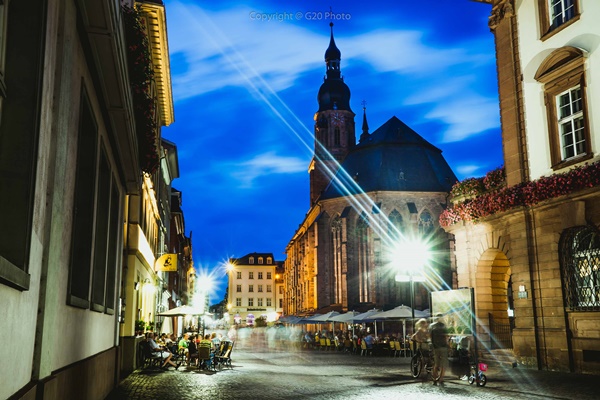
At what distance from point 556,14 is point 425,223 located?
5076cm

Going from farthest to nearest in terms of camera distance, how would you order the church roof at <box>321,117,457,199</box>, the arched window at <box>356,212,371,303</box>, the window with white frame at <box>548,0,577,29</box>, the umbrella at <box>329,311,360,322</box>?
1. the church roof at <box>321,117,457,199</box>
2. the arched window at <box>356,212,371,303</box>
3. the umbrella at <box>329,311,360,322</box>
4. the window with white frame at <box>548,0,577,29</box>

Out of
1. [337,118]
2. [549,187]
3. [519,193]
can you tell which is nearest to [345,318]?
[519,193]

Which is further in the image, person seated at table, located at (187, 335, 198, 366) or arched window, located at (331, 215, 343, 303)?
arched window, located at (331, 215, 343, 303)

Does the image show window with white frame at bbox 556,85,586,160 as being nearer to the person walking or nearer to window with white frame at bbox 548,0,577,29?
window with white frame at bbox 548,0,577,29

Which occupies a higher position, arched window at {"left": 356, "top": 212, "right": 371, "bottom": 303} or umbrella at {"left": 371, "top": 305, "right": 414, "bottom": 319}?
arched window at {"left": 356, "top": 212, "right": 371, "bottom": 303}

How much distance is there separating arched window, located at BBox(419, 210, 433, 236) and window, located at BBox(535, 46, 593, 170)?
49.8 metres

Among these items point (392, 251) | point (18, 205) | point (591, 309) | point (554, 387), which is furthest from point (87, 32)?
point (392, 251)

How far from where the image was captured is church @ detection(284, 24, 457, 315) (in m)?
69.3

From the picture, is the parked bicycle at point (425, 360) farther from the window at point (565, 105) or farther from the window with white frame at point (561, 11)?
the window with white frame at point (561, 11)

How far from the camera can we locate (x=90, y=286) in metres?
9.55

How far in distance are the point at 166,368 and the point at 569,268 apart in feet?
45.4

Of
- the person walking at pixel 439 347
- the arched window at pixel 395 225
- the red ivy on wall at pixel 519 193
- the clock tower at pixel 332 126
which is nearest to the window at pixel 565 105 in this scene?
the red ivy on wall at pixel 519 193

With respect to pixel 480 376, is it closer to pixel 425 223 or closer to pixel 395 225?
pixel 395 225

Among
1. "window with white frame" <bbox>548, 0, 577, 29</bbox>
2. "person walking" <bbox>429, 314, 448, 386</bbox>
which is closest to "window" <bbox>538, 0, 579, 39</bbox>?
"window with white frame" <bbox>548, 0, 577, 29</bbox>
